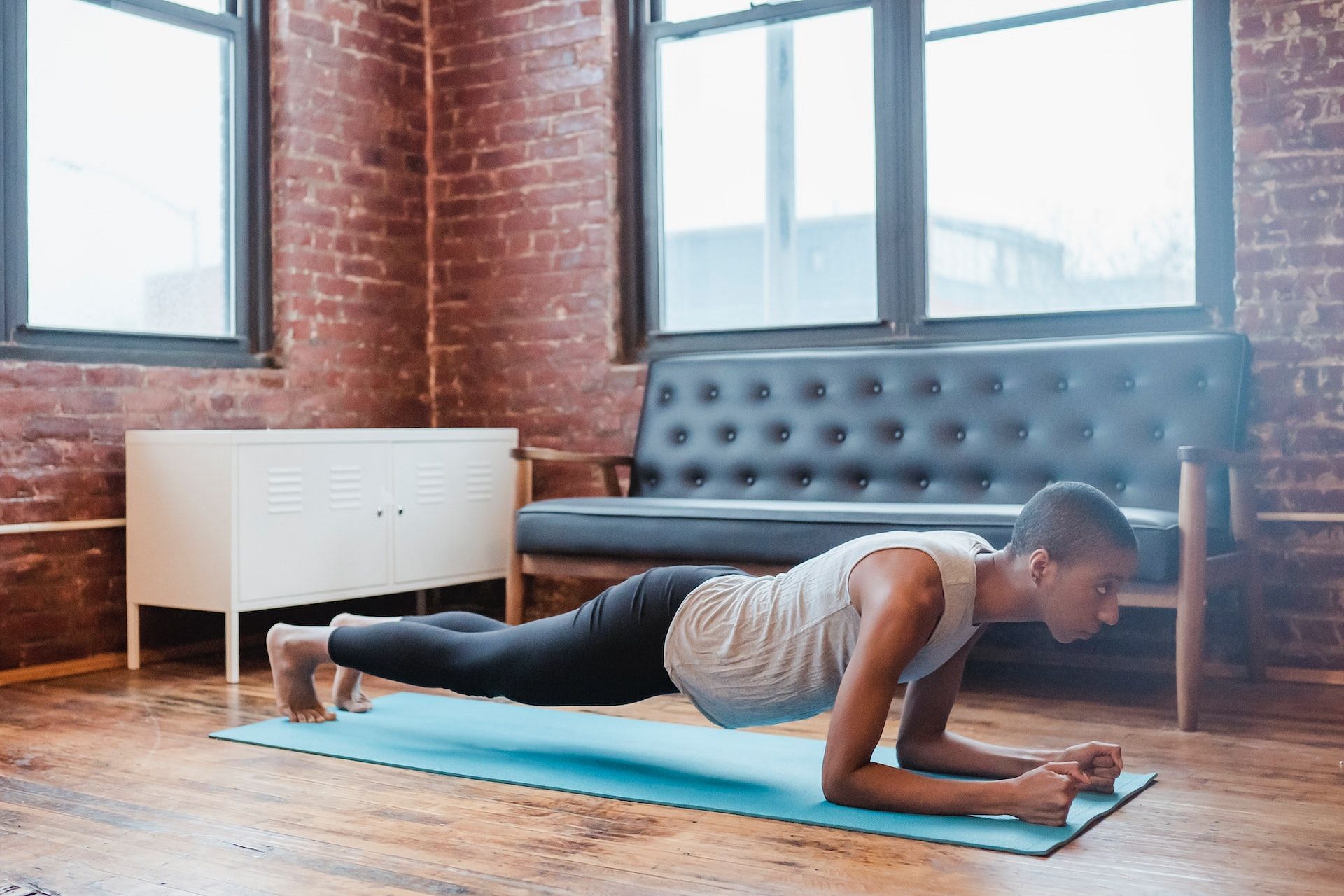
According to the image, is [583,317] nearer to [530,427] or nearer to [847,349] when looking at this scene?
[530,427]

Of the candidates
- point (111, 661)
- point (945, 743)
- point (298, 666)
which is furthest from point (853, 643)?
point (111, 661)

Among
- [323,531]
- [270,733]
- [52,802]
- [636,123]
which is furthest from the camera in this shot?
[636,123]

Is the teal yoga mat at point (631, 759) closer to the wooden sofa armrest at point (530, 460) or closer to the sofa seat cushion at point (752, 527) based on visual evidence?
the sofa seat cushion at point (752, 527)

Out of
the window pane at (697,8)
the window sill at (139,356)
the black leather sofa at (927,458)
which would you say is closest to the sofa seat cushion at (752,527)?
the black leather sofa at (927,458)

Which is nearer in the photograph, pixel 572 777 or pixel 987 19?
pixel 572 777

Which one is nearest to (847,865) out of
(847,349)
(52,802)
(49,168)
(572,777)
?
(572,777)

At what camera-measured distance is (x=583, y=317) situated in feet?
16.1

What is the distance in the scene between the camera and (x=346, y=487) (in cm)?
418

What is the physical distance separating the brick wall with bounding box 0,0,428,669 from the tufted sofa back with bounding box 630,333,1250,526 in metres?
1.18

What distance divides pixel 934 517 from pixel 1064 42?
1.73 metres

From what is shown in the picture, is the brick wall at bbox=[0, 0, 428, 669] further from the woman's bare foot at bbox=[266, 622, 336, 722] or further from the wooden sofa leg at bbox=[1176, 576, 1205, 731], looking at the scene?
the wooden sofa leg at bbox=[1176, 576, 1205, 731]

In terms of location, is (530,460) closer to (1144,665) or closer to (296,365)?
(296,365)

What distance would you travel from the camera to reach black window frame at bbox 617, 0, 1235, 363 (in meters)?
3.88

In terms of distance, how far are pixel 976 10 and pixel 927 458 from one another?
1446 millimetres
